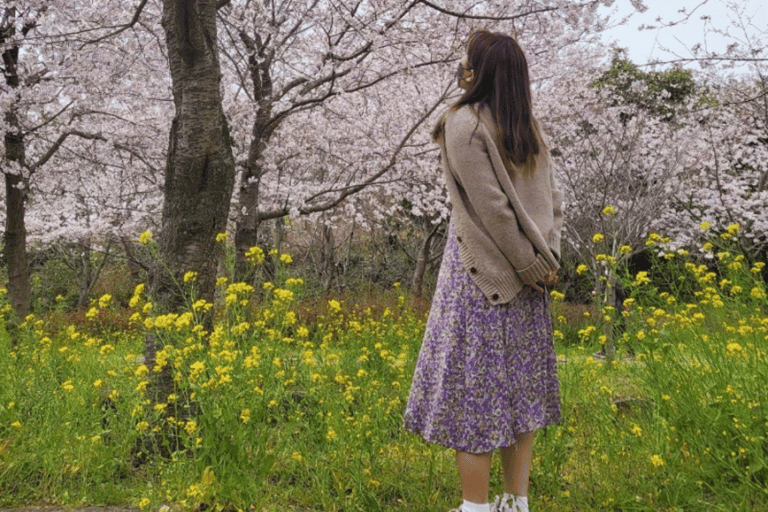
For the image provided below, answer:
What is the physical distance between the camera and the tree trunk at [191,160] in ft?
10.8

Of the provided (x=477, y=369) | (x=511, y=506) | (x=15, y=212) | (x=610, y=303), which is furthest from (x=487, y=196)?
(x=15, y=212)

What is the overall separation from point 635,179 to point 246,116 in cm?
524

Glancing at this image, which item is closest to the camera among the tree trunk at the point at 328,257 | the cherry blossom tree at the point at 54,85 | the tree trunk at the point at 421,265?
the cherry blossom tree at the point at 54,85

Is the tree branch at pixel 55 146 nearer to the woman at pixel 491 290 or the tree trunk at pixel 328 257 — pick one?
the woman at pixel 491 290

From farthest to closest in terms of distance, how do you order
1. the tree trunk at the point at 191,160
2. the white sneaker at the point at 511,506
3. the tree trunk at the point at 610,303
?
the tree trunk at the point at 191,160, the tree trunk at the point at 610,303, the white sneaker at the point at 511,506

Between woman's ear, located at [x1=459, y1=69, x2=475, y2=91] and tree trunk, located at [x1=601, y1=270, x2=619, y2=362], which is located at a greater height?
woman's ear, located at [x1=459, y1=69, x2=475, y2=91]

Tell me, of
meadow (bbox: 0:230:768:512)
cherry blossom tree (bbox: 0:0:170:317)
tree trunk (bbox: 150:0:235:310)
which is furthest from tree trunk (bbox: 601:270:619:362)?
cherry blossom tree (bbox: 0:0:170:317)

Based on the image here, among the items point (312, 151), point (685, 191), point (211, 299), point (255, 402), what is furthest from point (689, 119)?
point (255, 402)

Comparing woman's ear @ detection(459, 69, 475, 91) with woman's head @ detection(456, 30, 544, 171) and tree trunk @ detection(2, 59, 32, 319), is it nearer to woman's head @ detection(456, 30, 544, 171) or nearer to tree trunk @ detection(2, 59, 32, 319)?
woman's head @ detection(456, 30, 544, 171)

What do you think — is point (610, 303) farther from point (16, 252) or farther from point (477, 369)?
point (16, 252)

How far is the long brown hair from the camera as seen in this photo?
221 centimetres

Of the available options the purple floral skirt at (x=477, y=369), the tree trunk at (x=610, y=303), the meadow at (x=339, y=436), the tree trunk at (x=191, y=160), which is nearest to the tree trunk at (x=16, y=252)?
the meadow at (x=339, y=436)

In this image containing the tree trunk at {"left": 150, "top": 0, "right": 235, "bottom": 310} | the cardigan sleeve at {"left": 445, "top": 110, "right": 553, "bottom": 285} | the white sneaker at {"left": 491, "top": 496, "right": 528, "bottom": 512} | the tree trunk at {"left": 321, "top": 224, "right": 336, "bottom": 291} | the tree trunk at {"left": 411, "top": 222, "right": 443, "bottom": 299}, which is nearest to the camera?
the cardigan sleeve at {"left": 445, "top": 110, "right": 553, "bottom": 285}

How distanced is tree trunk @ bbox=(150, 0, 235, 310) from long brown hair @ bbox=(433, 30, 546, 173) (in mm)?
1553
